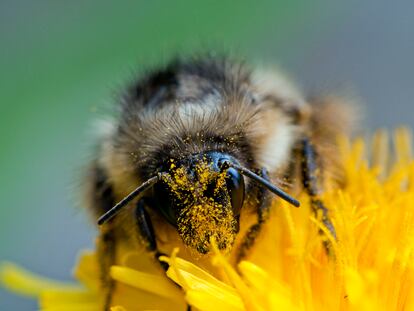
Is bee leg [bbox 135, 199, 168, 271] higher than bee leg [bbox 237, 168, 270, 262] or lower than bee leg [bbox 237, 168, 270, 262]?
higher

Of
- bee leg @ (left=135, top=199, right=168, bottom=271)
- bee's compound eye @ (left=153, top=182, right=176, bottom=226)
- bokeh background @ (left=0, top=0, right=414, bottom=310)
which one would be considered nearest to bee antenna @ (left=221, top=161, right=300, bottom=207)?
bee's compound eye @ (left=153, top=182, right=176, bottom=226)

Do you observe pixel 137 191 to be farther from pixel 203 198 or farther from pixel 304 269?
pixel 304 269

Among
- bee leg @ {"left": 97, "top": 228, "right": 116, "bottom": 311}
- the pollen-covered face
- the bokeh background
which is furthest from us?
the bokeh background

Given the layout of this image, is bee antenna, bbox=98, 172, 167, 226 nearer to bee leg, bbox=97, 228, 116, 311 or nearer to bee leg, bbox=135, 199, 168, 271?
bee leg, bbox=135, 199, 168, 271

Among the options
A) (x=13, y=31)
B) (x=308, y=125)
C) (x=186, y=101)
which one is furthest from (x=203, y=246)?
(x=13, y=31)

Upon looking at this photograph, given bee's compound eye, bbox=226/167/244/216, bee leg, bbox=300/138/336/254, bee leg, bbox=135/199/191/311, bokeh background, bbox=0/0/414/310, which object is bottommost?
bokeh background, bbox=0/0/414/310

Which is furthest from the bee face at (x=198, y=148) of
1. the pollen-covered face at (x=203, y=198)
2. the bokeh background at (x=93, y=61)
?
the bokeh background at (x=93, y=61)

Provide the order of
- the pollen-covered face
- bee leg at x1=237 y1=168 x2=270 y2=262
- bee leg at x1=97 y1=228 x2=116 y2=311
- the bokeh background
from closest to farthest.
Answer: the pollen-covered face, bee leg at x1=237 y1=168 x2=270 y2=262, bee leg at x1=97 y1=228 x2=116 y2=311, the bokeh background

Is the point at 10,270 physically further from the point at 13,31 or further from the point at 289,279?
the point at 13,31

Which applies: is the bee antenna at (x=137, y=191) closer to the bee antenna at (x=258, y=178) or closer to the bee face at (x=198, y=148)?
the bee face at (x=198, y=148)
